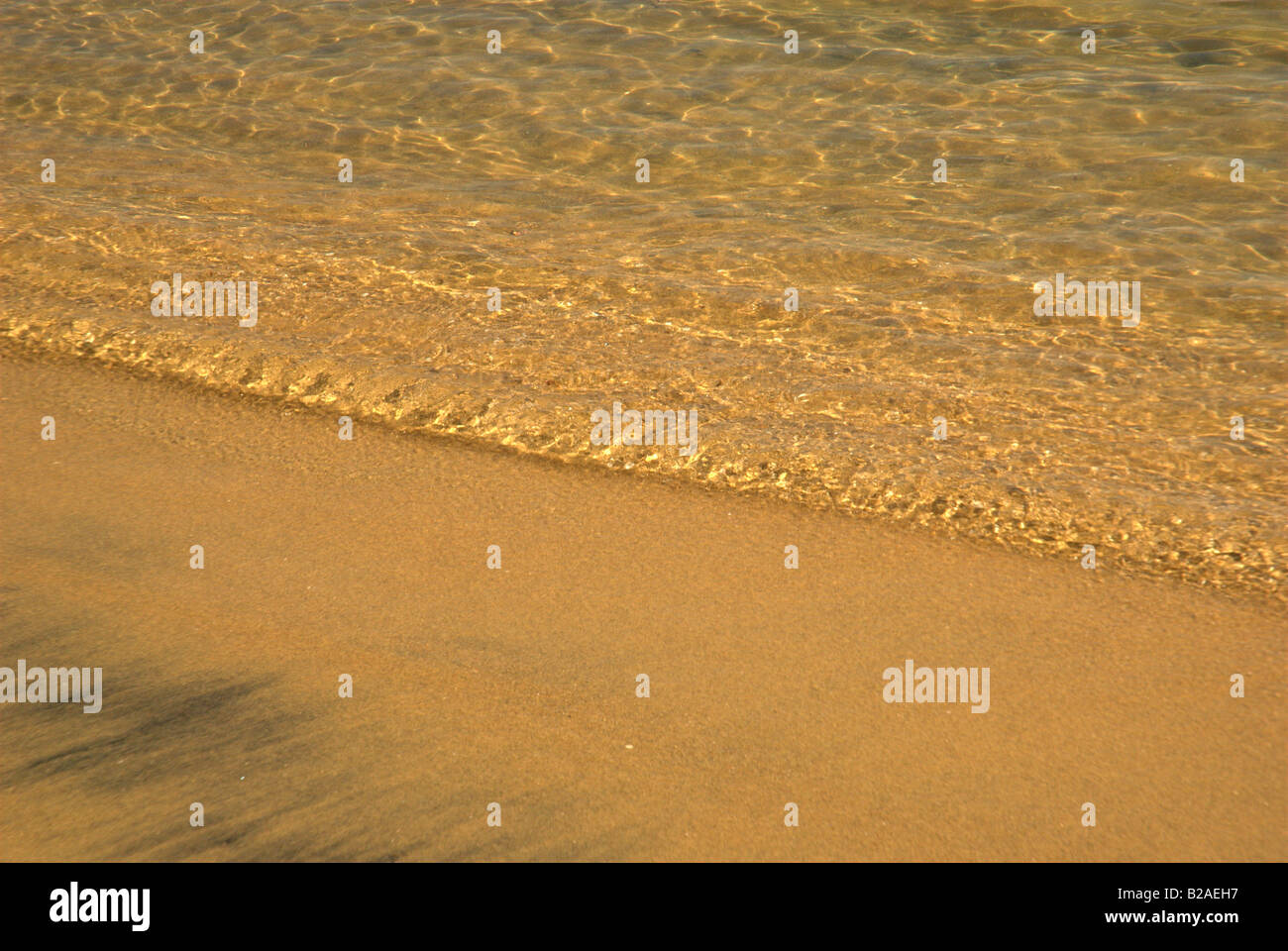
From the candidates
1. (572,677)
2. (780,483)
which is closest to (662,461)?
(780,483)

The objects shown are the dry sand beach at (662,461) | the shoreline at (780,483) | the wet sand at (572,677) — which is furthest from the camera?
the shoreline at (780,483)

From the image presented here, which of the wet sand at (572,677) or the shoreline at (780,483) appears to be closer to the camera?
the wet sand at (572,677)

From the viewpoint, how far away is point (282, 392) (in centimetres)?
501

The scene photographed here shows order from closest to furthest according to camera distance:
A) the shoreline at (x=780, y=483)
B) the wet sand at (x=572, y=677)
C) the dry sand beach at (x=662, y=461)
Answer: the wet sand at (x=572, y=677) < the dry sand beach at (x=662, y=461) < the shoreline at (x=780, y=483)

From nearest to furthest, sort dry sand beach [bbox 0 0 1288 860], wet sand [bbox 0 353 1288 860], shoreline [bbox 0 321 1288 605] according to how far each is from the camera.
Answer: wet sand [bbox 0 353 1288 860] → dry sand beach [bbox 0 0 1288 860] → shoreline [bbox 0 321 1288 605]

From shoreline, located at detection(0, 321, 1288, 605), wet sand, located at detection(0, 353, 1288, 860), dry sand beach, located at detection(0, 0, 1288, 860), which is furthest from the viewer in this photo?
shoreline, located at detection(0, 321, 1288, 605)

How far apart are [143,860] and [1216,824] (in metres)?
2.58

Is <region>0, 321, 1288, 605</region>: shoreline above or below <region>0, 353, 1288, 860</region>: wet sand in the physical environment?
above

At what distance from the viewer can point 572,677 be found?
3.32 m

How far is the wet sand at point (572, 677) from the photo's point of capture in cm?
280

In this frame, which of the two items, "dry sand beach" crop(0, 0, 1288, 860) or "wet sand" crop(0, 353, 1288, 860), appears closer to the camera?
"wet sand" crop(0, 353, 1288, 860)

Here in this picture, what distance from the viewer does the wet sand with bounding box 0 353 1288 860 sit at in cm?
280

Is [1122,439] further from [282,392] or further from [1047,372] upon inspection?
[282,392]

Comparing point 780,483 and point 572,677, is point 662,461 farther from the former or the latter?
point 572,677
